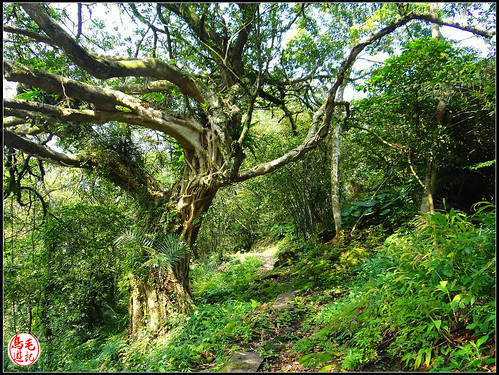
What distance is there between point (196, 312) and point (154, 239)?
58.0 inches

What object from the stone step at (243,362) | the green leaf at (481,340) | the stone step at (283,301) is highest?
the stone step at (283,301)

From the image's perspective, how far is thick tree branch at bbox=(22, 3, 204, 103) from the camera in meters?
3.66

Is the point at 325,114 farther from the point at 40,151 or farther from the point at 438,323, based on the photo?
the point at 40,151

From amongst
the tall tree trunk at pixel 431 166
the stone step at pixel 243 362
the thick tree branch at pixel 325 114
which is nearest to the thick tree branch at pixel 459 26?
the thick tree branch at pixel 325 114

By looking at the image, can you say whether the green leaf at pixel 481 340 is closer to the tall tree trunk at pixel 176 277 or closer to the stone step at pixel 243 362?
the stone step at pixel 243 362

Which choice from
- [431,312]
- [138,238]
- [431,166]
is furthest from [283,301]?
[431,166]

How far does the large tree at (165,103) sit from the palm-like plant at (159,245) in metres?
0.19

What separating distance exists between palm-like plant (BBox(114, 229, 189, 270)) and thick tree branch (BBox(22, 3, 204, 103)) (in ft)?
8.85

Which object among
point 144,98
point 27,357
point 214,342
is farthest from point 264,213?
point 27,357

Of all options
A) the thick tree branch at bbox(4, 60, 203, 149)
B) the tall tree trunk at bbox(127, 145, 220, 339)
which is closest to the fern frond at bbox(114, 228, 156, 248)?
the tall tree trunk at bbox(127, 145, 220, 339)

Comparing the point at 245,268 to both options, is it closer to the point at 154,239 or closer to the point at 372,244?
the point at 372,244

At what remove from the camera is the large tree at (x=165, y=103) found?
4715 mm

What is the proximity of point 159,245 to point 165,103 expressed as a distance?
2.98 meters

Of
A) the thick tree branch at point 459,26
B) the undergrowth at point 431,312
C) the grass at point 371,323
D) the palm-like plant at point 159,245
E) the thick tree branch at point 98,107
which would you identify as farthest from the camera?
the palm-like plant at point 159,245
